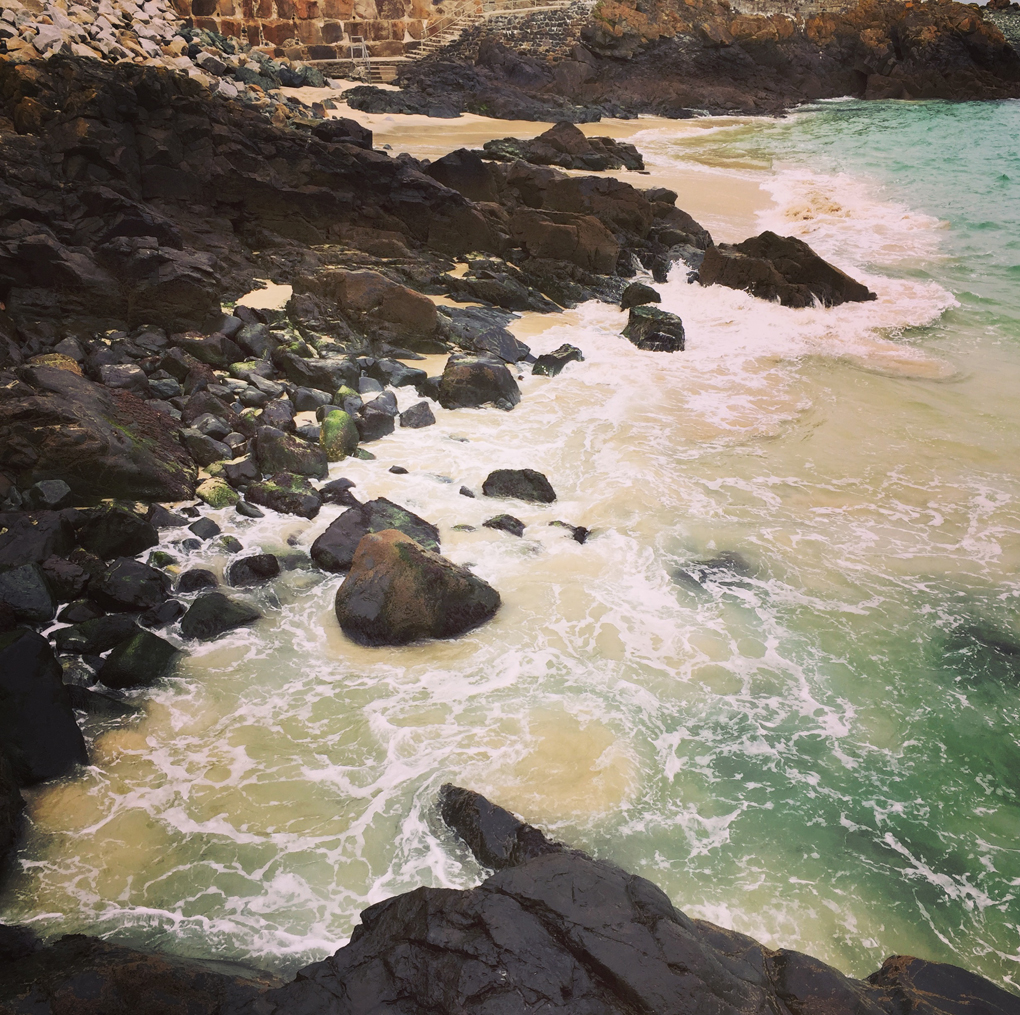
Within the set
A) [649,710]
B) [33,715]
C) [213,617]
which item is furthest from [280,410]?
[649,710]

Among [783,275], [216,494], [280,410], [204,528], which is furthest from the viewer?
[783,275]

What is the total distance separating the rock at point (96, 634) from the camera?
21.2ft

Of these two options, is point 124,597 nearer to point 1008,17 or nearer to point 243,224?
point 243,224

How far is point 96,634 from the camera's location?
21.3 feet

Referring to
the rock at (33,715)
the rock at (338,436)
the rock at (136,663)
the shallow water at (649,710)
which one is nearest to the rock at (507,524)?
the shallow water at (649,710)

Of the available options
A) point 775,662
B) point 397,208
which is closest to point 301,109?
point 397,208

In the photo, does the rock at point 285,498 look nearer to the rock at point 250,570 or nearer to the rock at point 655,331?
the rock at point 250,570

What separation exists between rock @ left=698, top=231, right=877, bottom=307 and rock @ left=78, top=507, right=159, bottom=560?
13.7m

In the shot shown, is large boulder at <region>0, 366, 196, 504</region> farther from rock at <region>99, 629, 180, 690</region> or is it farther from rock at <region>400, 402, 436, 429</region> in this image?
rock at <region>400, 402, 436, 429</region>

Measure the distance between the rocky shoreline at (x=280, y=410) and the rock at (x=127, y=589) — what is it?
3 cm

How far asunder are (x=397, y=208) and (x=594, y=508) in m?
11.1

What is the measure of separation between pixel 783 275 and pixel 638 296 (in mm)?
3558

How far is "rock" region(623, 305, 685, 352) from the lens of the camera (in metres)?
13.9

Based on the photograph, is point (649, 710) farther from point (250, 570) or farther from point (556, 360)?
point (556, 360)
